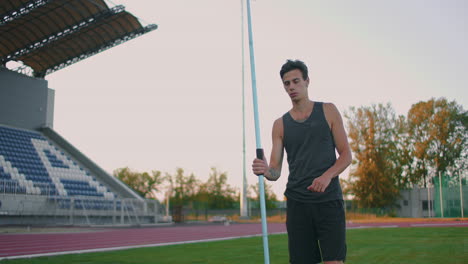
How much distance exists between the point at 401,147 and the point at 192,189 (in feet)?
116

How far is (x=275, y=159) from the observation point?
3361mm

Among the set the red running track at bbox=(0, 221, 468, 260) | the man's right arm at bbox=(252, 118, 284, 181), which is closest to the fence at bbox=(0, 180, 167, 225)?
the red running track at bbox=(0, 221, 468, 260)

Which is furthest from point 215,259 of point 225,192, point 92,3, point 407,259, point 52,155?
point 225,192

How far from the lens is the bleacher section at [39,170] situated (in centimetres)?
2444

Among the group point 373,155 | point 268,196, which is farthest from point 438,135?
point 268,196

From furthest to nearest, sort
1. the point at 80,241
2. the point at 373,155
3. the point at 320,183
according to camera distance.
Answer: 1. the point at 373,155
2. the point at 80,241
3. the point at 320,183

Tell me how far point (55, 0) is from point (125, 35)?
16.6 ft

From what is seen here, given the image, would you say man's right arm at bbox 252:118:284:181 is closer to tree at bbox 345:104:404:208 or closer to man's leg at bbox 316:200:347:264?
man's leg at bbox 316:200:347:264

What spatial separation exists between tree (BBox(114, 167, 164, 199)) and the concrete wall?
47679 mm

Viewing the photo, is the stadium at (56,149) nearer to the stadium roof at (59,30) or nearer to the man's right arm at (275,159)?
the stadium roof at (59,30)

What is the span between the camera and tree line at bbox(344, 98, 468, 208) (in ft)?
164

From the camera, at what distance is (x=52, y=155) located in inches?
1210

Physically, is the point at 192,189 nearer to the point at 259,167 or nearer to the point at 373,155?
the point at 373,155

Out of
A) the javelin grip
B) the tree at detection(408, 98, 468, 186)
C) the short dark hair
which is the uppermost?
the tree at detection(408, 98, 468, 186)
